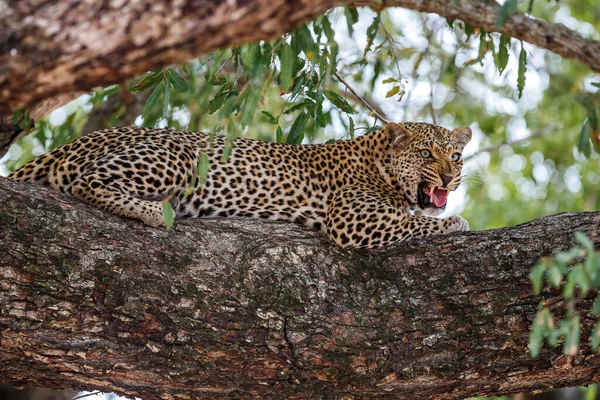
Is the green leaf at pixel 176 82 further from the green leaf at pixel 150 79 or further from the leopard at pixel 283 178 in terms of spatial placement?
the leopard at pixel 283 178

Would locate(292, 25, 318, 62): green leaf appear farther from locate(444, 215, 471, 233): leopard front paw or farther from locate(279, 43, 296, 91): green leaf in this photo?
locate(444, 215, 471, 233): leopard front paw

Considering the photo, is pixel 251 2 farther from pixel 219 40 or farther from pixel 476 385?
pixel 476 385

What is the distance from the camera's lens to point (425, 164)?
23.4 feet

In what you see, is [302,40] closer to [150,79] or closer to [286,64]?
[286,64]

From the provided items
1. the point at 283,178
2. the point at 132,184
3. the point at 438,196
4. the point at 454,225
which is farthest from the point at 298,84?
the point at 438,196

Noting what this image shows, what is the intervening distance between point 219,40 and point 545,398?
10.4m

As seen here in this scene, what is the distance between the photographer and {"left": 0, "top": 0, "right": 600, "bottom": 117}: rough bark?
304 centimetres

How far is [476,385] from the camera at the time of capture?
544 cm

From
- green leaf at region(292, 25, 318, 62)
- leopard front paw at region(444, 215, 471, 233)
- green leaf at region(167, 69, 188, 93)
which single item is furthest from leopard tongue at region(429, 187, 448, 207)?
green leaf at region(292, 25, 318, 62)

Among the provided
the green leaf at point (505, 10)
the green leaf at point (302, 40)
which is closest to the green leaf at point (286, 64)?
the green leaf at point (302, 40)

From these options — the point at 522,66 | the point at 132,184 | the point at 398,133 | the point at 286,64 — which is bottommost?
the point at 132,184

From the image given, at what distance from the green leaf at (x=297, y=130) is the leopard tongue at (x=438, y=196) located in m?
1.20

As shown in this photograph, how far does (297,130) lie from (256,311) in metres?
2.02

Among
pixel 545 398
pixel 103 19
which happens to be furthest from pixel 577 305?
pixel 545 398
